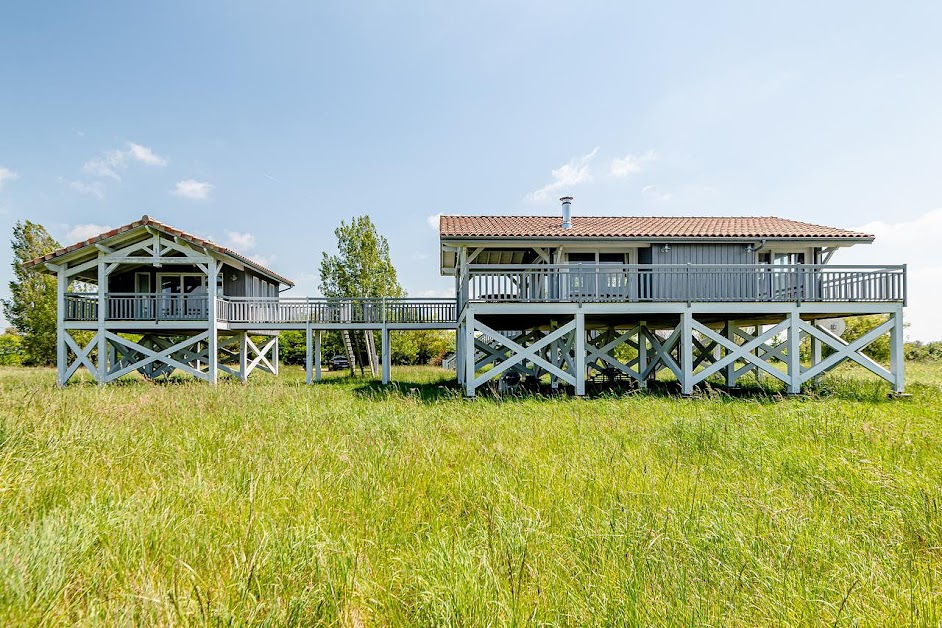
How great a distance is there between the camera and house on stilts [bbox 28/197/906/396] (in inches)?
485

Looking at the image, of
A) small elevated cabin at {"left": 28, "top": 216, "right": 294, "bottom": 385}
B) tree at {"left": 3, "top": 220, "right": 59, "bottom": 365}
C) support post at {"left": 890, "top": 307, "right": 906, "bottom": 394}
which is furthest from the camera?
tree at {"left": 3, "top": 220, "right": 59, "bottom": 365}

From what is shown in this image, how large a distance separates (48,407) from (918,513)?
10864 millimetres

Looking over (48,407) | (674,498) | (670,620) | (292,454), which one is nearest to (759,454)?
(674,498)

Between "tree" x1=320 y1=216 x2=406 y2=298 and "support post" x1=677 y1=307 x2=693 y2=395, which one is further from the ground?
"tree" x1=320 y1=216 x2=406 y2=298

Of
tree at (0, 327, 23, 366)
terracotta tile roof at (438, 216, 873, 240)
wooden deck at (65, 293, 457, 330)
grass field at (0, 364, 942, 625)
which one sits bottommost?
tree at (0, 327, 23, 366)

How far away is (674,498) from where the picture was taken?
403 cm

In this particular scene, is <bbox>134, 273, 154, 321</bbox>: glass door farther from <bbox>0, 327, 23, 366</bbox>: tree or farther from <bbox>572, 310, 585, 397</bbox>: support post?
<bbox>0, 327, 23, 366</bbox>: tree

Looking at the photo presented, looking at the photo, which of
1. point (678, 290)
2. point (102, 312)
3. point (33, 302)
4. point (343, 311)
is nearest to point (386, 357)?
point (343, 311)

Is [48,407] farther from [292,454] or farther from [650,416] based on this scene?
[650,416]

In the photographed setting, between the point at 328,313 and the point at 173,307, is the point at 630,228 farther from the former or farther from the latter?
the point at 173,307

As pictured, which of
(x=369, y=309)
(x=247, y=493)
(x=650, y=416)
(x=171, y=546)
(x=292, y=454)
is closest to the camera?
(x=171, y=546)

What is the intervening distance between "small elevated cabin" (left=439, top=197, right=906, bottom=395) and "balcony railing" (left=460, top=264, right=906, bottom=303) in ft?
0.11

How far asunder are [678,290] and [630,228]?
3271 millimetres

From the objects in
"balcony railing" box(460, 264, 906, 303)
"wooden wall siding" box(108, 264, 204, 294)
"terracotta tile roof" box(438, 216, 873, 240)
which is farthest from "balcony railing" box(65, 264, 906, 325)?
"wooden wall siding" box(108, 264, 204, 294)
